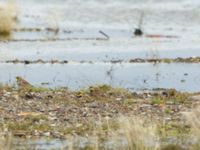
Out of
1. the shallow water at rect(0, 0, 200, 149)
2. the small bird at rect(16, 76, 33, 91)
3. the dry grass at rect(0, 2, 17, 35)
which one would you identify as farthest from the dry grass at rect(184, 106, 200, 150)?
the dry grass at rect(0, 2, 17, 35)

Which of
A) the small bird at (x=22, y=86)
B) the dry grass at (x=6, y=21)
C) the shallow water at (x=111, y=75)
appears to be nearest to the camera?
the small bird at (x=22, y=86)

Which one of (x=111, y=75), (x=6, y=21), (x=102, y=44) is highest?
(x=6, y=21)

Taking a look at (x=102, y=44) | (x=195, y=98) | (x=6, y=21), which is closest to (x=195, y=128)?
(x=195, y=98)

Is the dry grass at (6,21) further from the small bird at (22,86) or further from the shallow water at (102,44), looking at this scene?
A: the small bird at (22,86)

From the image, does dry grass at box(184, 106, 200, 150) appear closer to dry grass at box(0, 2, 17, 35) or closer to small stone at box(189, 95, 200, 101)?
small stone at box(189, 95, 200, 101)

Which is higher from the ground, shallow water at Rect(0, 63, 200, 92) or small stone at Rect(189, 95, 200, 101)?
shallow water at Rect(0, 63, 200, 92)

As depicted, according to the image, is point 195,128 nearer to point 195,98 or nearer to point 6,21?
point 195,98

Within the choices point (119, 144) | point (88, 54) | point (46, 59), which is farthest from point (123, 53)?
point (119, 144)

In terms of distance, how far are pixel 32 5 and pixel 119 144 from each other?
43316mm

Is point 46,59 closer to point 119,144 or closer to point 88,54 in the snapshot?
point 88,54

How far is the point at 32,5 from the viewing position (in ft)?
184

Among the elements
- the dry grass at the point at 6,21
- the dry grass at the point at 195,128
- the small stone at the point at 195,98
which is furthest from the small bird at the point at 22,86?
the dry grass at the point at 6,21

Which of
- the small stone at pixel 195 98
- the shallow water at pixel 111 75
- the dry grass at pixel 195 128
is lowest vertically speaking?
the dry grass at pixel 195 128

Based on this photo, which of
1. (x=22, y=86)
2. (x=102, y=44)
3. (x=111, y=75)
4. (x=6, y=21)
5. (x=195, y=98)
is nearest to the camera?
(x=195, y=98)
